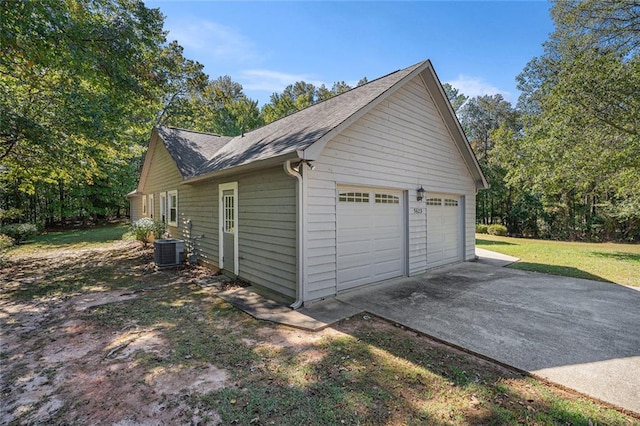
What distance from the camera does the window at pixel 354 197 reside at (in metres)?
5.93

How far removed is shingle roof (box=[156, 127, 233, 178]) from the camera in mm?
9875

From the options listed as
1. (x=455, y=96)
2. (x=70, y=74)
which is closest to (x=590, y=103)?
(x=70, y=74)

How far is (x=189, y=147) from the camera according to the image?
452 inches

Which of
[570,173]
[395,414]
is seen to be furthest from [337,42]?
[570,173]

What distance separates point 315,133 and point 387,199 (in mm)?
2563

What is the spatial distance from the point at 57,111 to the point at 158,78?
121 inches

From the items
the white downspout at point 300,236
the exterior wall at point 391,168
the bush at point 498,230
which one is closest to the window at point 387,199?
the exterior wall at point 391,168

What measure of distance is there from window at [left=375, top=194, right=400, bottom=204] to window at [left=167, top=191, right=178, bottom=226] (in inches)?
310

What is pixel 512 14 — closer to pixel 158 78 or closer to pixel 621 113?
pixel 621 113

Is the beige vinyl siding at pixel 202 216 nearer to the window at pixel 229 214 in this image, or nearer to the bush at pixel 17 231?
the window at pixel 229 214

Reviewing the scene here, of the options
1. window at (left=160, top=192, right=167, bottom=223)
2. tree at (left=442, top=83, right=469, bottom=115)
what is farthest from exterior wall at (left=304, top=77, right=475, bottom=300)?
tree at (left=442, top=83, right=469, bottom=115)

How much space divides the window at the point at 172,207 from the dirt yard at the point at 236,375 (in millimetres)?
5935

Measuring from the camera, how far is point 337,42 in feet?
29.7

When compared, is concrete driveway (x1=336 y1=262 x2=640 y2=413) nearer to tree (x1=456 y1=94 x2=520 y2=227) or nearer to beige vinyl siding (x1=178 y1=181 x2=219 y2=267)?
beige vinyl siding (x1=178 y1=181 x2=219 y2=267)
